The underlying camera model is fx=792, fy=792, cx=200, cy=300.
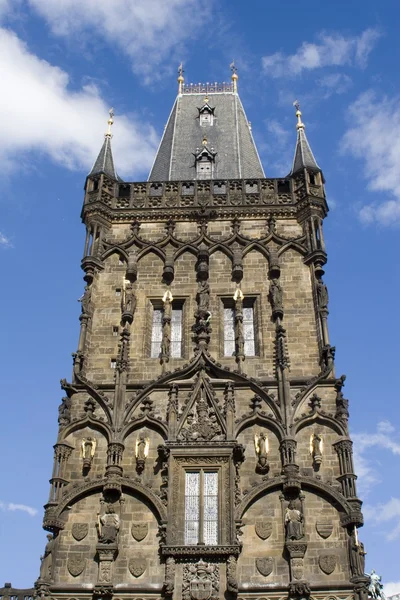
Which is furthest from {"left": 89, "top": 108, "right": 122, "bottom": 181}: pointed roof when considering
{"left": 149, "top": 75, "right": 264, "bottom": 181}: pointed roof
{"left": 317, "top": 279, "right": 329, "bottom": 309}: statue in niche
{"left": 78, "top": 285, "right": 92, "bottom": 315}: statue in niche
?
{"left": 317, "top": 279, "right": 329, "bottom": 309}: statue in niche

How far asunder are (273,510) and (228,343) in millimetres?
5036

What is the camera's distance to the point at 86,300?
22.0m

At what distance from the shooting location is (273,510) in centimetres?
1808

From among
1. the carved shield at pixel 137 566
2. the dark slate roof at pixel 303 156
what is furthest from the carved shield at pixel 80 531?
the dark slate roof at pixel 303 156

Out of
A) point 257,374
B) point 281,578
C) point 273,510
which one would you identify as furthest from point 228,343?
point 281,578

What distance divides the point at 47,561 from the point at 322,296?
979cm

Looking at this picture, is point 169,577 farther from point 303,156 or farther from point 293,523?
point 303,156

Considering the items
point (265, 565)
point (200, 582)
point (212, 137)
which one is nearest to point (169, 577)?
point (200, 582)

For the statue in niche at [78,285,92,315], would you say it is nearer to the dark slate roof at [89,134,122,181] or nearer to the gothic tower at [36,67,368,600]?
the gothic tower at [36,67,368,600]

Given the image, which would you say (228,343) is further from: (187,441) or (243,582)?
(243,582)

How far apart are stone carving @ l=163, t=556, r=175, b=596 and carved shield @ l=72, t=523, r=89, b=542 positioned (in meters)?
2.10

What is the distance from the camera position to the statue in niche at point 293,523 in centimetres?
1745

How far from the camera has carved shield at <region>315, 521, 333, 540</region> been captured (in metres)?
17.7

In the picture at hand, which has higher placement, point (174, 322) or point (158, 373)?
point (174, 322)
